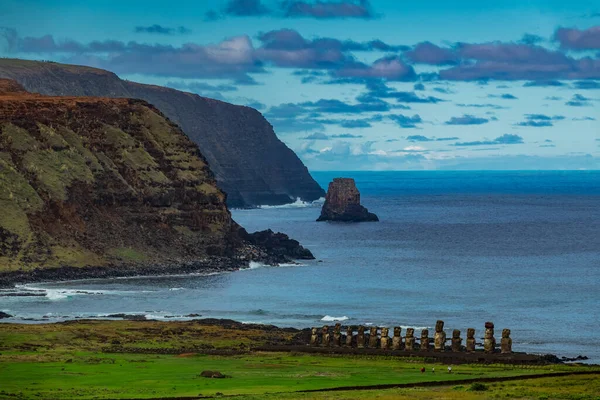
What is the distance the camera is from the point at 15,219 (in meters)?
171

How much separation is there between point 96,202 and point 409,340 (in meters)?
105

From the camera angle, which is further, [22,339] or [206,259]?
[206,259]

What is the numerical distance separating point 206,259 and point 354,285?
29020 millimetres

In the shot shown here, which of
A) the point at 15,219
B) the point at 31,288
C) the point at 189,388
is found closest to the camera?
the point at 189,388

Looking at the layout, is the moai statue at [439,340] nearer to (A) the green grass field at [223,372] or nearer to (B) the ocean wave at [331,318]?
(A) the green grass field at [223,372]

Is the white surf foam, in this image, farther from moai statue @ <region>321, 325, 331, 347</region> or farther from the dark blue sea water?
moai statue @ <region>321, 325, 331, 347</region>

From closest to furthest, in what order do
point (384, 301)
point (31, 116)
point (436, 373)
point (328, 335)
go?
point (436, 373) < point (328, 335) < point (384, 301) < point (31, 116)

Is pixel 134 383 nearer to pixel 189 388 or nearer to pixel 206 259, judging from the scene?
pixel 189 388

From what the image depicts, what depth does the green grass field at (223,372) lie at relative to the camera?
60.8 meters

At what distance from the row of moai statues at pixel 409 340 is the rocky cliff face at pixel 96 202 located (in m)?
79.3

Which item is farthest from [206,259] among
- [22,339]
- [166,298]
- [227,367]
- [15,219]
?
[227,367]

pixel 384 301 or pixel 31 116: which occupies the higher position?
Result: pixel 31 116

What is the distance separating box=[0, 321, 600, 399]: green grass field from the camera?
6075 centimetres

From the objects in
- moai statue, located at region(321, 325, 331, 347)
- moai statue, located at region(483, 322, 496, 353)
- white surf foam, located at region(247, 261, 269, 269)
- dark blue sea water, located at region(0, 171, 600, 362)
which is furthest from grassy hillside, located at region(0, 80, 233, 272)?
moai statue, located at region(483, 322, 496, 353)
